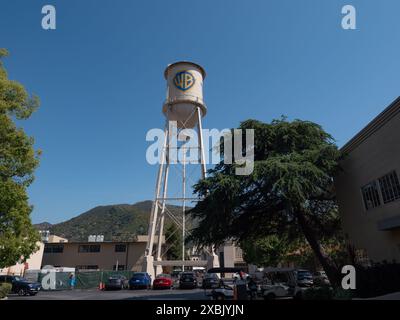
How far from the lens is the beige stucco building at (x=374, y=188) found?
15461 mm

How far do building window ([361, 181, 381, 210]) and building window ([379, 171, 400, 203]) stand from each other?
1.95ft

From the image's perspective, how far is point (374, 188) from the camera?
17.5m

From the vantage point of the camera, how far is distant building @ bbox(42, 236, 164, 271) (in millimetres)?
50844

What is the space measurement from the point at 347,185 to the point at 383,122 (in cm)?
543

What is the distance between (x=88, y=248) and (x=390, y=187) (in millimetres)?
47231

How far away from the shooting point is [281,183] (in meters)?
18.0

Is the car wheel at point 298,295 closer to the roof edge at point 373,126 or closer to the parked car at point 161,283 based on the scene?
the roof edge at point 373,126

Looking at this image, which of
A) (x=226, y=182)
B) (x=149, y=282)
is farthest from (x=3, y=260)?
(x=149, y=282)

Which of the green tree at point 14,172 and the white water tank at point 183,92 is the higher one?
the white water tank at point 183,92

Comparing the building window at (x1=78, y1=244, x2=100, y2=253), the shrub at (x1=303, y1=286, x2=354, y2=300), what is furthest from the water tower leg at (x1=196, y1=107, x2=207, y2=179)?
the building window at (x1=78, y1=244, x2=100, y2=253)

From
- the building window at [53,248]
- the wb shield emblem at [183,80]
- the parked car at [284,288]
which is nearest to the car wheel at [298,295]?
the parked car at [284,288]
